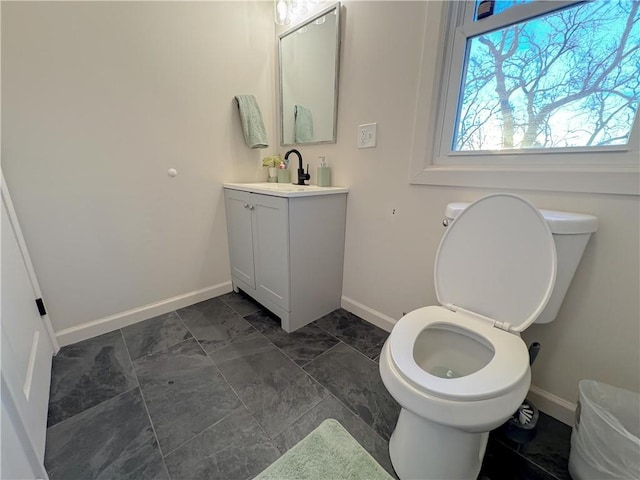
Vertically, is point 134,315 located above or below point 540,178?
below

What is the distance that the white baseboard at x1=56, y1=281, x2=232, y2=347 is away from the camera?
4.73ft

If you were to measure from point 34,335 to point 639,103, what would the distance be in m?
2.39

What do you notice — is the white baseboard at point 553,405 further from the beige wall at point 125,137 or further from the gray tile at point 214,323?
the beige wall at point 125,137

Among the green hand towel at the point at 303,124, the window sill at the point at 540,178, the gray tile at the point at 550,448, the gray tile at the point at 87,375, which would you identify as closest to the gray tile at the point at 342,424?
the gray tile at the point at 550,448

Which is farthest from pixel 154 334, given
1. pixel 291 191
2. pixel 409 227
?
pixel 409 227

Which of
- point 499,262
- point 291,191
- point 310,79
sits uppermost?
point 310,79

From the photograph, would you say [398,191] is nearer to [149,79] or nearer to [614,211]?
[614,211]

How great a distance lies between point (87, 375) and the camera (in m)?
1.25

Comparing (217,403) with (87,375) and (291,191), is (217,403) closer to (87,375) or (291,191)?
(87,375)

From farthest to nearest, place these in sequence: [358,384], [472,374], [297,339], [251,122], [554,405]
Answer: [251,122] < [297,339] < [358,384] < [554,405] < [472,374]

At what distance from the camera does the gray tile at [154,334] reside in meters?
1.43

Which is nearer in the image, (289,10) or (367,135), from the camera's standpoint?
(367,135)

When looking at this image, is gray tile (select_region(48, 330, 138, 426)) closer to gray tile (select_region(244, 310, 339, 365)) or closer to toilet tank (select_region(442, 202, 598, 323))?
gray tile (select_region(244, 310, 339, 365))

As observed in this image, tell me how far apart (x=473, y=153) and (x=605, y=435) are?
40.5 inches
